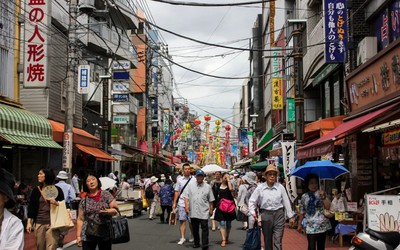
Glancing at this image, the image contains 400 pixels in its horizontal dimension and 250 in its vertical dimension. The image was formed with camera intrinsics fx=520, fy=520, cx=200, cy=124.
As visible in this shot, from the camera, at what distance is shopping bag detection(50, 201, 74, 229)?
851 centimetres

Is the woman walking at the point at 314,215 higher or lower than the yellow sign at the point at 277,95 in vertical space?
lower

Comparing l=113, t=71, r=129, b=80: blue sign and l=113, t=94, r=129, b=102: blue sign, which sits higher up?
l=113, t=71, r=129, b=80: blue sign

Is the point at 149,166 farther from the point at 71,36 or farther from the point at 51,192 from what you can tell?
the point at 51,192

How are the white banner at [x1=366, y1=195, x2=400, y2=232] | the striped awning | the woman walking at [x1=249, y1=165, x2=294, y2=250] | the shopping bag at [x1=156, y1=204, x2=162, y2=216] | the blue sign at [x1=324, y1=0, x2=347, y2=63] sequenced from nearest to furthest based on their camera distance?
the white banner at [x1=366, y1=195, x2=400, y2=232] < the woman walking at [x1=249, y1=165, x2=294, y2=250] < the blue sign at [x1=324, y1=0, x2=347, y2=63] < the striped awning < the shopping bag at [x1=156, y1=204, x2=162, y2=216]

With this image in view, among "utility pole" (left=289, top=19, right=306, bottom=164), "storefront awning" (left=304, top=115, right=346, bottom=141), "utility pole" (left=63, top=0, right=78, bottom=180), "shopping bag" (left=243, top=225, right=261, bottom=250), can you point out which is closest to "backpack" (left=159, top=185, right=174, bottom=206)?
"utility pole" (left=63, top=0, right=78, bottom=180)

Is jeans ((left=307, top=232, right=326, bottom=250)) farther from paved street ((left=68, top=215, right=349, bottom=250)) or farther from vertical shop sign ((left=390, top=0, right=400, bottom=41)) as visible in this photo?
vertical shop sign ((left=390, top=0, right=400, bottom=41))

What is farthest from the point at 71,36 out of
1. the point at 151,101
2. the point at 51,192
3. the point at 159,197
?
the point at 151,101

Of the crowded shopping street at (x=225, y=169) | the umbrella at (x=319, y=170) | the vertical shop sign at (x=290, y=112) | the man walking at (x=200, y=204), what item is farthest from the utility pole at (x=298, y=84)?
the vertical shop sign at (x=290, y=112)

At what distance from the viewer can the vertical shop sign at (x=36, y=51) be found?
732 inches

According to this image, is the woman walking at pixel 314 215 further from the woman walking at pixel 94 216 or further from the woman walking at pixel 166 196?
the woman walking at pixel 166 196

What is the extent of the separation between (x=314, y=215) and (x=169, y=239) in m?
6.06

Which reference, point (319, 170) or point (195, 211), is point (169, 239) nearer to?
point (195, 211)

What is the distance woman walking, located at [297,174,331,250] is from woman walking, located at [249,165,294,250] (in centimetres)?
31

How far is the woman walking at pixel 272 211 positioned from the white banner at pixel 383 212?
132 cm
